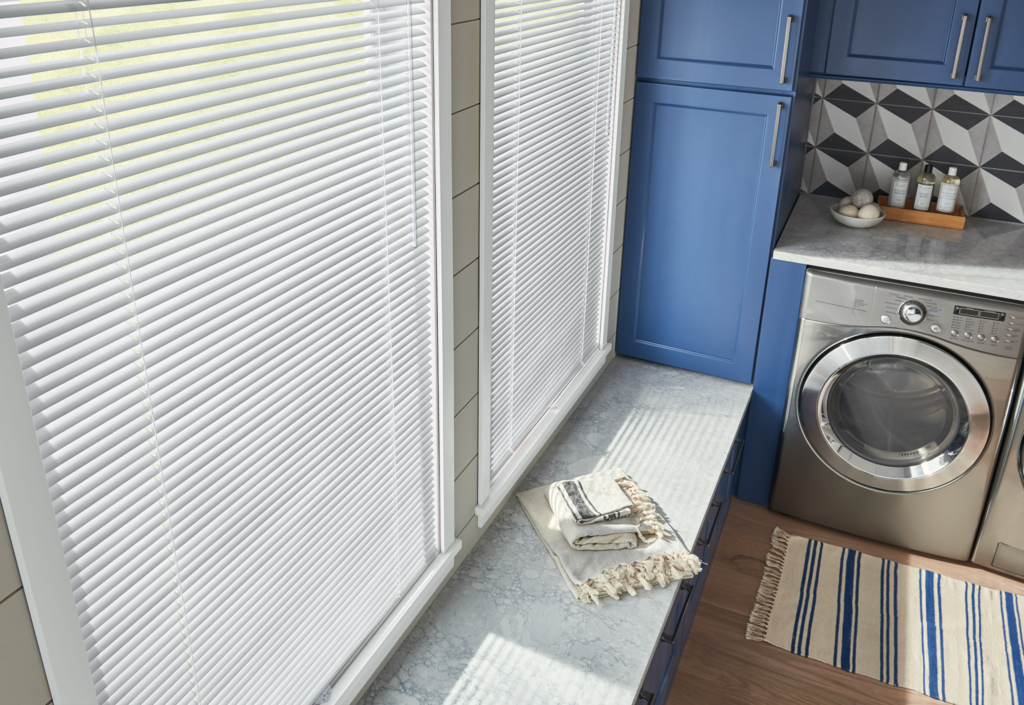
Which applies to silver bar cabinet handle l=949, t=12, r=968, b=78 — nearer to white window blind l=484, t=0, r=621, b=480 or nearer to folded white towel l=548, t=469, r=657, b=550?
white window blind l=484, t=0, r=621, b=480

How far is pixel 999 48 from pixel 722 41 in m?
0.82

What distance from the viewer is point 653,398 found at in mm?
2846

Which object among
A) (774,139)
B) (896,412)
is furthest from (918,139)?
(896,412)

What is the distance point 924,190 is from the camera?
9.62 feet

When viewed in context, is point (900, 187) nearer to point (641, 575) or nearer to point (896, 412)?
point (896, 412)

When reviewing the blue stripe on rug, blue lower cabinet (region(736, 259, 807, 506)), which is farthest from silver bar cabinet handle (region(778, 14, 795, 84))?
the blue stripe on rug

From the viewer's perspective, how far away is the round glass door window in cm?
264

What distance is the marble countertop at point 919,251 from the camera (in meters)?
2.49

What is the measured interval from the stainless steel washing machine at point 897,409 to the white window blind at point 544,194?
787mm

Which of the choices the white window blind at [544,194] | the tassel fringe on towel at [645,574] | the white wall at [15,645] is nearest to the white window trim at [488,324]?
the white window blind at [544,194]

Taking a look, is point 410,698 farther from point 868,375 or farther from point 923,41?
point 923,41

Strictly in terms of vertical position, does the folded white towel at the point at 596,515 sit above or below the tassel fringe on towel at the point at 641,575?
above

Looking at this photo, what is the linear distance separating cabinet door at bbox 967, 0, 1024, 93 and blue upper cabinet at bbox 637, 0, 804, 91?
559 millimetres

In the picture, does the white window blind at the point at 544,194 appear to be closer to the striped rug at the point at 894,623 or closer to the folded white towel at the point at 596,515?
the folded white towel at the point at 596,515
